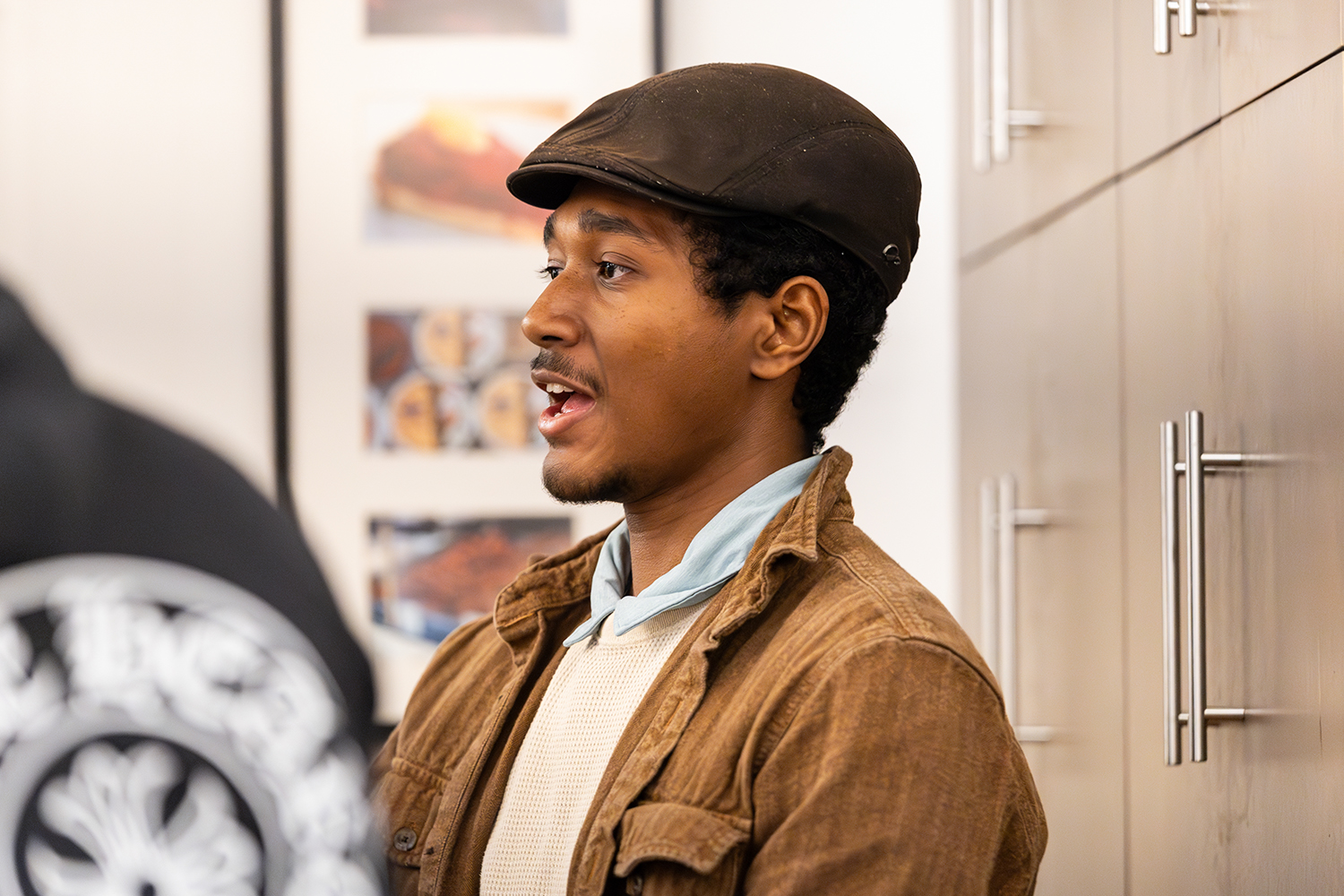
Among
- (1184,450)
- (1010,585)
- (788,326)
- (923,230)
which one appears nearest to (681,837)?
(788,326)

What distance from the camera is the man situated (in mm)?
832

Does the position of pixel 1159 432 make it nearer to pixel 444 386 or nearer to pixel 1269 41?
pixel 1269 41

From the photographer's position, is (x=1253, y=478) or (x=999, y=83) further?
(x=999, y=83)

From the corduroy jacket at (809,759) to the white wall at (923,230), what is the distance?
41.8 inches

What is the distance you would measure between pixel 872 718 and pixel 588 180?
46 cm

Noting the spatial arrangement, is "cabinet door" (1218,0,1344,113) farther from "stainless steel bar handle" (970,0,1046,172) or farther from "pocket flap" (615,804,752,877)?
"pocket flap" (615,804,752,877)

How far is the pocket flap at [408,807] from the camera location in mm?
1095

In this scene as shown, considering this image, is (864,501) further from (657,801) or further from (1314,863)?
(657,801)

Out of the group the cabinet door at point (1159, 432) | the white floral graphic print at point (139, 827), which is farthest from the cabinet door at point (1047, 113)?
the white floral graphic print at point (139, 827)

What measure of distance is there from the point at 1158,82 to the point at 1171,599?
523 mm

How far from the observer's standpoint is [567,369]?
1031 mm

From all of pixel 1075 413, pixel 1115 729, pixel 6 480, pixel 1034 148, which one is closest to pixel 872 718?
pixel 6 480

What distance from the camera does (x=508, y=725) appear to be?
1081 millimetres

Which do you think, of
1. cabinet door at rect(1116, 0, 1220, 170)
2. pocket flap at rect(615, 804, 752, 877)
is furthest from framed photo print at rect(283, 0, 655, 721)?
pocket flap at rect(615, 804, 752, 877)
